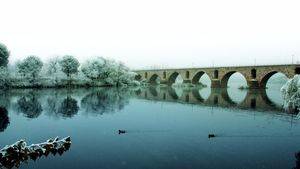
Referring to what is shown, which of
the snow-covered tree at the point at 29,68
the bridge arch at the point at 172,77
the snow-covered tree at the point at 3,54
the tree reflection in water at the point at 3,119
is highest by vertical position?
the snow-covered tree at the point at 3,54

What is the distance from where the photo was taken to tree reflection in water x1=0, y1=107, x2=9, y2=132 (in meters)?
28.8

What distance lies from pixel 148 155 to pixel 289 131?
46.4 feet

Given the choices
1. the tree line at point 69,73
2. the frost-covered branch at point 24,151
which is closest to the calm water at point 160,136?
the frost-covered branch at point 24,151

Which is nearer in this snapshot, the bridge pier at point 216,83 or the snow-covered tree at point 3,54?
the snow-covered tree at point 3,54

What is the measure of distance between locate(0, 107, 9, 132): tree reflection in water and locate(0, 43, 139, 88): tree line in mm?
47304

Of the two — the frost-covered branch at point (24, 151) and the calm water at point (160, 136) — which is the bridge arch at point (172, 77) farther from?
the frost-covered branch at point (24, 151)

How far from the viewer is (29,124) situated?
3048 cm

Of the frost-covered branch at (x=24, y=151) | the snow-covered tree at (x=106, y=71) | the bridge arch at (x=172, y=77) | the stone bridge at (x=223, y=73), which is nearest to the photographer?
the frost-covered branch at (x=24, y=151)

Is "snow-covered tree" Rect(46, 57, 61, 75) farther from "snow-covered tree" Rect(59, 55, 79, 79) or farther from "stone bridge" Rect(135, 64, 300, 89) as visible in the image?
"stone bridge" Rect(135, 64, 300, 89)

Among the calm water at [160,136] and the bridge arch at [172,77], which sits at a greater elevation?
the bridge arch at [172,77]

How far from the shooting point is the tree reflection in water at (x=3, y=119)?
28844 mm

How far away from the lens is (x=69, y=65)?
339 ft

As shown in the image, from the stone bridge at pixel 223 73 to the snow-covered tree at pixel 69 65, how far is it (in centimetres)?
3823

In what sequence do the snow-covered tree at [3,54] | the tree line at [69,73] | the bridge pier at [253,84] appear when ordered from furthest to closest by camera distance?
the snow-covered tree at [3,54] < the bridge pier at [253,84] < the tree line at [69,73]
